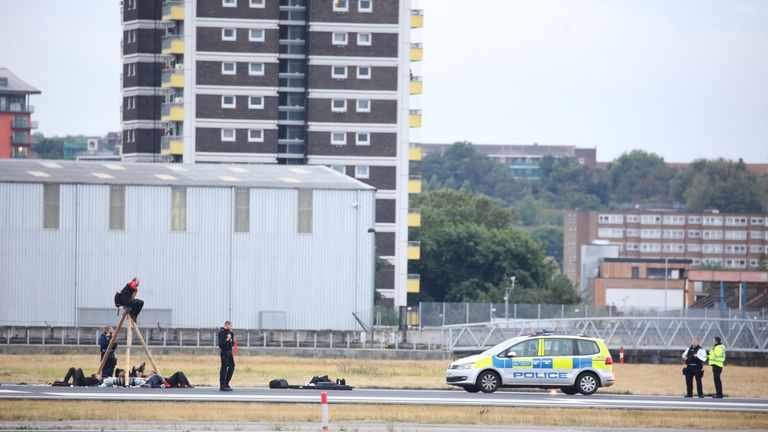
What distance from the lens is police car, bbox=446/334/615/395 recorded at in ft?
139

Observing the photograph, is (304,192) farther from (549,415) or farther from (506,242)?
(506,242)

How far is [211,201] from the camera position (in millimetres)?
77625

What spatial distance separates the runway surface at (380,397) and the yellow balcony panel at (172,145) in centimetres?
7306

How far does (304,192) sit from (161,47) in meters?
45.2

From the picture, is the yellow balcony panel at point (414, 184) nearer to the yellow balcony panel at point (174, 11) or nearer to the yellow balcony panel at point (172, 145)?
the yellow balcony panel at point (172, 145)

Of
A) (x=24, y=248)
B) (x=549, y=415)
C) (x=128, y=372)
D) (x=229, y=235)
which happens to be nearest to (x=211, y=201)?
(x=229, y=235)

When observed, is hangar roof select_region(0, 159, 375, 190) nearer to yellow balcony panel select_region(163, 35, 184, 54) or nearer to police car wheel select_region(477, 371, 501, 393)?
yellow balcony panel select_region(163, 35, 184, 54)

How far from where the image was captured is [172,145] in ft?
375

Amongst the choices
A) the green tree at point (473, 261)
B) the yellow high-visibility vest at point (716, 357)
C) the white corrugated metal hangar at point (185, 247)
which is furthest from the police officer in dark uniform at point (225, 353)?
the green tree at point (473, 261)

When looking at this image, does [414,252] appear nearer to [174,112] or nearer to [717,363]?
[174,112]

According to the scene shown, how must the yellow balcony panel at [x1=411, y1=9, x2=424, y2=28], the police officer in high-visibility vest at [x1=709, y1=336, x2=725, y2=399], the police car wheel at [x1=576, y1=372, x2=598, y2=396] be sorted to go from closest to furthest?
the police car wheel at [x1=576, y1=372, x2=598, y2=396], the police officer in high-visibility vest at [x1=709, y1=336, x2=725, y2=399], the yellow balcony panel at [x1=411, y1=9, x2=424, y2=28]

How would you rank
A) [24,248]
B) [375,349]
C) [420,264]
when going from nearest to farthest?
[375,349]
[24,248]
[420,264]

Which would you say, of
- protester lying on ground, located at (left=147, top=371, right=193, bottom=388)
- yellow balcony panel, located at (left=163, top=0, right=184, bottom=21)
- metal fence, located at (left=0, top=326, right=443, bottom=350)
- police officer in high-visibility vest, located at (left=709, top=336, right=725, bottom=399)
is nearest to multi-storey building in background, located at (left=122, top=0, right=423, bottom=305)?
yellow balcony panel, located at (left=163, top=0, right=184, bottom=21)

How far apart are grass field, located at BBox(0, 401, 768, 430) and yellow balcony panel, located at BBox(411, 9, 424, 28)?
265 ft
